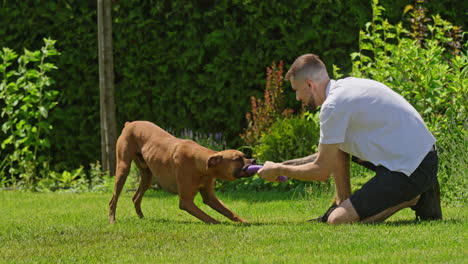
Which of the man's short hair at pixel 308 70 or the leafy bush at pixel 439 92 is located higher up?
the man's short hair at pixel 308 70

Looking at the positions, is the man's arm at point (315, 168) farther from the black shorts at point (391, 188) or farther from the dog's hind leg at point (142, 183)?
the dog's hind leg at point (142, 183)

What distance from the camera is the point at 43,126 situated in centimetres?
1034

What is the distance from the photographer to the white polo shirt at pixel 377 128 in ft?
18.4

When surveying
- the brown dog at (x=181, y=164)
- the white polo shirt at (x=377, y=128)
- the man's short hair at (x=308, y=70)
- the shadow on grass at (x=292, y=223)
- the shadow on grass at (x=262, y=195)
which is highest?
the man's short hair at (x=308, y=70)

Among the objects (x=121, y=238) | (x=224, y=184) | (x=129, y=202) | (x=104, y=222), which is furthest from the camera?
(x=224, y=184)

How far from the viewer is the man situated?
18.5 feet

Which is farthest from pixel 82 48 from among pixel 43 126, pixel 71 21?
pixel 43 126

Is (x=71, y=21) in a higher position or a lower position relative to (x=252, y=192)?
higher

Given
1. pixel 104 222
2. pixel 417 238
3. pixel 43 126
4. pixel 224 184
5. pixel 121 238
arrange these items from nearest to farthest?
pixel 417 238, pixel 121 238, pixel 104 222, pixel 224 184, pixel 43 126

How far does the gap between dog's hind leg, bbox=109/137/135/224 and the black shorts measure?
2.09m

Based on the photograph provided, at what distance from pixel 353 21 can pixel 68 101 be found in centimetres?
427

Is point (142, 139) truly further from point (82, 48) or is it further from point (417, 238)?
point (82, 48)

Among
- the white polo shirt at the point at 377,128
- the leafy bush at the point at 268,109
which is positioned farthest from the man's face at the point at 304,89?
the leafy bush at the point at 268,109

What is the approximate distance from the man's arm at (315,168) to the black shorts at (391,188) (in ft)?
1.08
